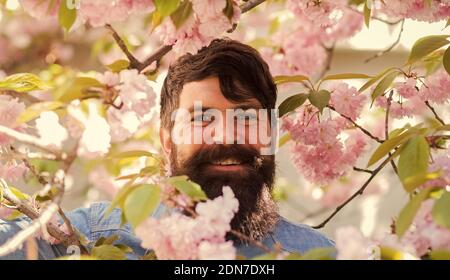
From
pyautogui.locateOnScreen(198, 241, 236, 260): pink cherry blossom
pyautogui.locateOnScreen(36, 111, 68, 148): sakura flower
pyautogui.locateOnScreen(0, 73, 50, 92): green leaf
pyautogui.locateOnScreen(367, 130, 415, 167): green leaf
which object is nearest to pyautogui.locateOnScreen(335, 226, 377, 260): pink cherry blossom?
pyautogui.locateOnScreen(198, 241, 236, 260): pink cherry blossom

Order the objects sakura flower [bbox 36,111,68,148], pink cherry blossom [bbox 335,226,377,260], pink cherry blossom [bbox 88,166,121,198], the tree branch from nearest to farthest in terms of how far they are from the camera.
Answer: pink cherry blossom [bbox 335,226,377,260] < sakura flower [bbox 36,111,68,148] < the tree branch < pink cherry blossom [bbox 88,166,121,198]

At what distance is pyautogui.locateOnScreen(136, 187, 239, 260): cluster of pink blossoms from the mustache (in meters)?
0.59

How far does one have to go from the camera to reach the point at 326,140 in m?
2.00

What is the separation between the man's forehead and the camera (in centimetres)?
181

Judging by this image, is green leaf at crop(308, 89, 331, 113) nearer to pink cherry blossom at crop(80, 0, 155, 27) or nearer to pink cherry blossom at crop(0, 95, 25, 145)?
pink cherry blossom at crop(80, 0, 155, 27)

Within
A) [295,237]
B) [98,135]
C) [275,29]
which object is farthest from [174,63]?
[275,29]

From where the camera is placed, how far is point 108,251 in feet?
4.57

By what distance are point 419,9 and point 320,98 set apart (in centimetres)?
30

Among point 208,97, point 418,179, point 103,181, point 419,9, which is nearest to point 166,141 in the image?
point 208,97

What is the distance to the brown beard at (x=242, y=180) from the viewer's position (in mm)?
1786

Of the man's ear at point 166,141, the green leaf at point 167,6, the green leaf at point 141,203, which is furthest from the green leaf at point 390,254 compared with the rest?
the man's ear at point 166,141

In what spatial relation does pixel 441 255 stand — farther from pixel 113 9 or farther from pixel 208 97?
pixel 208 97

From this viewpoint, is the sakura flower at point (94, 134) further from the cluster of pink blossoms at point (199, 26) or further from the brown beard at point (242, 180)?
the brown beard at point (242, 180)

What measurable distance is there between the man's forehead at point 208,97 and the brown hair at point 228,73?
1 cm
